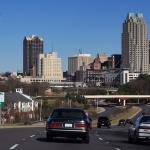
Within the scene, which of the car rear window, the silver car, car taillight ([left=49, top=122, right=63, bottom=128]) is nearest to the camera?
car taillight ([left=49, top=122, right=63, bottom=128])

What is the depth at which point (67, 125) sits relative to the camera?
2725 cm

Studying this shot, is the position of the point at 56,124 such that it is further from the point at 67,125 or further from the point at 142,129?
the point at 142,129

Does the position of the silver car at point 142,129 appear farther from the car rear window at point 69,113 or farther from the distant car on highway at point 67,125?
the car rear window at point 69,113

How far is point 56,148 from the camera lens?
24203mm

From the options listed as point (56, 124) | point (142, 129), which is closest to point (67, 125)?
point (56, 124)

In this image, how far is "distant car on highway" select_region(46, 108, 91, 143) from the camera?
27188mm

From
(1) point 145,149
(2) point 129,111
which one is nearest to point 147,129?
(1) point 145,149

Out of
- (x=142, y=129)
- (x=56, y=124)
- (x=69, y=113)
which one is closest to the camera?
(x=56, y=124)

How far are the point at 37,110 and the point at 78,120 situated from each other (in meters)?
122

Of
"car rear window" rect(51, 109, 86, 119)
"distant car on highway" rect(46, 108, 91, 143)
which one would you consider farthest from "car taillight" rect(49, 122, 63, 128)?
"car rear window" rect(51, 109, 86, 119)

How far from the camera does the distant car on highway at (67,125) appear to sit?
27.2 meters

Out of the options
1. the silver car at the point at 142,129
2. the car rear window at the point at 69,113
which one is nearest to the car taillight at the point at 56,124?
the car rear window at the point at 69,113

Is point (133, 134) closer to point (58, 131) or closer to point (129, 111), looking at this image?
point (58, 131)

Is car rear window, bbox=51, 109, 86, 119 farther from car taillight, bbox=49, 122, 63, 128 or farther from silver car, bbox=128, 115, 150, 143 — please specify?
silver car, bbox=128, 115, 150, 143
